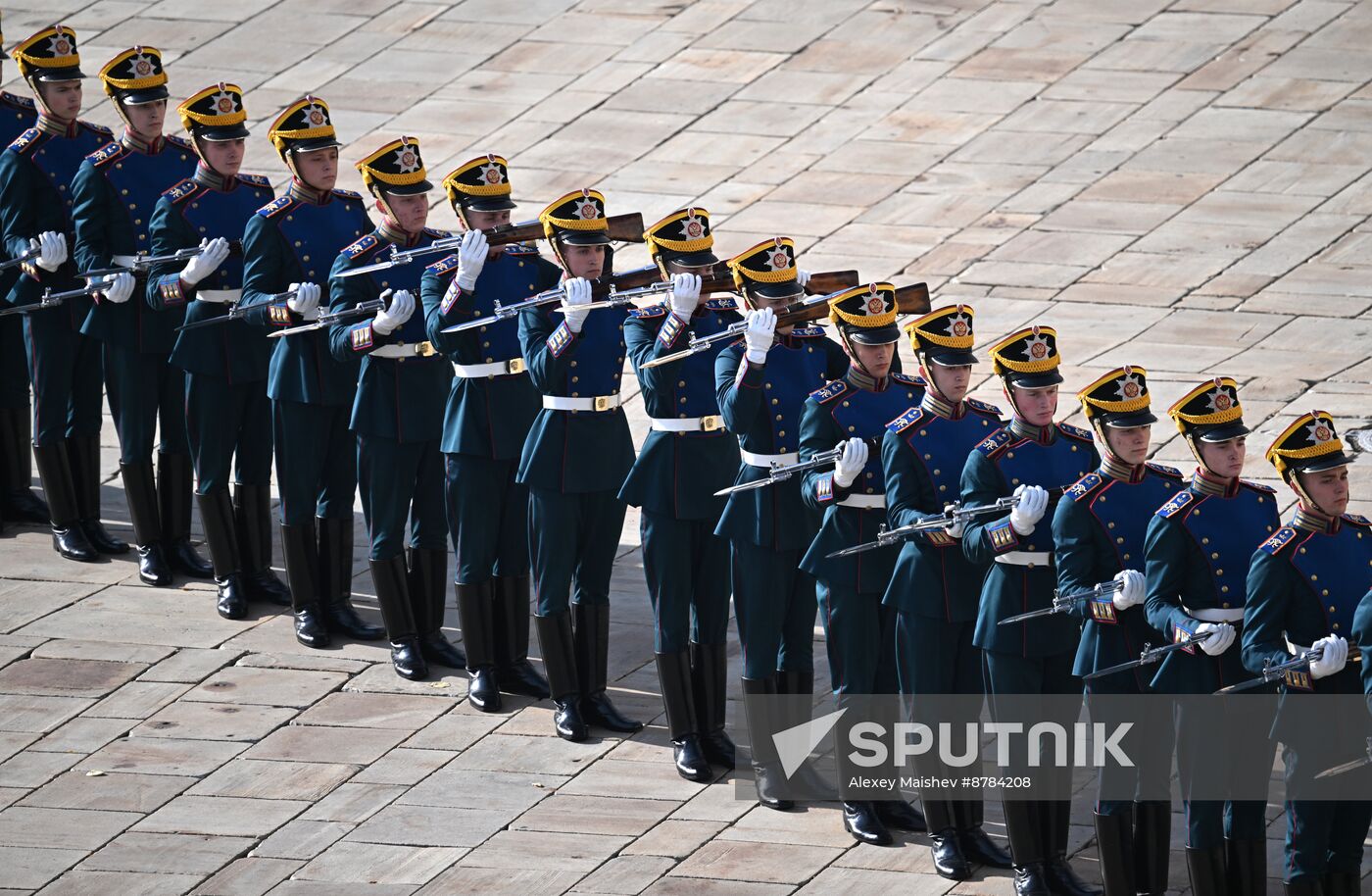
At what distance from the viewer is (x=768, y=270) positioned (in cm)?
990

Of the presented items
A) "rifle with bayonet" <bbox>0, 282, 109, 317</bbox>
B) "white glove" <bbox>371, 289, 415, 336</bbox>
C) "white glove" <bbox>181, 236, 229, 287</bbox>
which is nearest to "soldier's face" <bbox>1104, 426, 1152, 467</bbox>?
"white glove" <bbox>371, 289, 415, 336</bbox>

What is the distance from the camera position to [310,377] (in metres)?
11.5

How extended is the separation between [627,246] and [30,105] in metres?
4.41

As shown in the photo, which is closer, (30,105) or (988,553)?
(988,553)

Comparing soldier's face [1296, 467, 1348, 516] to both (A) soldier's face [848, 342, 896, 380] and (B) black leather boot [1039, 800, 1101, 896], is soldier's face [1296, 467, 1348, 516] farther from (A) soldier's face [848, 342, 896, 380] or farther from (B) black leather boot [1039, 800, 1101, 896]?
(A) soldier's face [848, 342, 896, 380]

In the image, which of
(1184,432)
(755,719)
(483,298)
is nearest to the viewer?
(1184,432)

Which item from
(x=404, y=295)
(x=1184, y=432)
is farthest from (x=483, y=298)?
(x=1184, y=432)

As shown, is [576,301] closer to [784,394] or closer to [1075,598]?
[784,394]

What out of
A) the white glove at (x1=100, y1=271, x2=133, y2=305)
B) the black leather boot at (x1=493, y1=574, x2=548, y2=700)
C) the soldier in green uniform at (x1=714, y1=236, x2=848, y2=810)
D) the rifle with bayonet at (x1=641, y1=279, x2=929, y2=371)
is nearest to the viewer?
the rifle with bayonet at (x1=641, y1=279, x2=929, y2=371)

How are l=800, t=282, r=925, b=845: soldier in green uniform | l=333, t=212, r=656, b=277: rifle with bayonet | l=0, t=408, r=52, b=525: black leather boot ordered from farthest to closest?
l=0, t=408, r=52, b=525: black leather boot
l=333, t=212, r=656, b=277: rifle with bayonet
l=800, t=282, r=925, b=845: soldier in green uniform

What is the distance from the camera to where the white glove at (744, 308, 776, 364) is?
379 inches

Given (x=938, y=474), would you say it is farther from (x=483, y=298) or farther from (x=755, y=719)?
(x=483, y=298)

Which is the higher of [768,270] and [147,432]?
[768,270]

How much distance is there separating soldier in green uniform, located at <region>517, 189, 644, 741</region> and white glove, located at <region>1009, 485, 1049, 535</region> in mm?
2184
